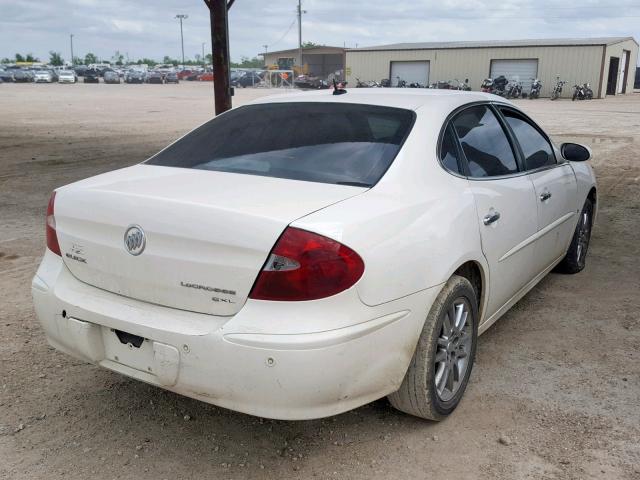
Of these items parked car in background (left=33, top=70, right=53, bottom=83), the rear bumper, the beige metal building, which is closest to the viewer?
the rear bumper

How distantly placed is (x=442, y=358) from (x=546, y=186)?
166cm

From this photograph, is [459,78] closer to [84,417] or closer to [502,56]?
[502,56]

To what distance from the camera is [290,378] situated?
2.29 m

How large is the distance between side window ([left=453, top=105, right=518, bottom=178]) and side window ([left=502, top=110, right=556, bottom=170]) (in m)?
0.22

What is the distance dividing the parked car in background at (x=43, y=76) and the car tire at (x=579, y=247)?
193ft

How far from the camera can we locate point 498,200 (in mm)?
3330

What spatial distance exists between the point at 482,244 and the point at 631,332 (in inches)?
64.2

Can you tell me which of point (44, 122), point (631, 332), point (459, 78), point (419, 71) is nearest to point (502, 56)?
point (459, 78)

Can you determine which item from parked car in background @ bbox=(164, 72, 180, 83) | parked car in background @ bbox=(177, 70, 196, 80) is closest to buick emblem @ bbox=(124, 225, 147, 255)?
parked car in background @ bbox=(164, 72, 180, 83)

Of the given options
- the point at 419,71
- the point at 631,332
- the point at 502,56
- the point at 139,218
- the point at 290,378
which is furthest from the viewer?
the point at 419,71

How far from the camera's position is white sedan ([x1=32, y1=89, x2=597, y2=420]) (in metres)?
2.31

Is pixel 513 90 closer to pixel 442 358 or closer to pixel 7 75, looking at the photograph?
pixel 442 358

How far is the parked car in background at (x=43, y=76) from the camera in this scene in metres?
55.9

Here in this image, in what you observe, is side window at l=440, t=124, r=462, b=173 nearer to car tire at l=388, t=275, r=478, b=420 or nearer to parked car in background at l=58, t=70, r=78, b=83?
car tire at l=388, t=275, r=478, b=420
